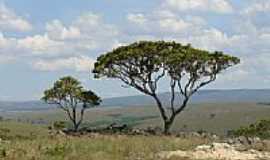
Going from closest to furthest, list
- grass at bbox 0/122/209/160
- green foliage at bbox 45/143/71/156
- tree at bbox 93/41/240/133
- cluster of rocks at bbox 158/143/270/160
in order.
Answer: grass at bbox 0/122/209/160 → green foliage at bbox 45/143/71/156 → cluster of rocks at bbox 158/143/270/160 → tree at bbox 93/41/240/133

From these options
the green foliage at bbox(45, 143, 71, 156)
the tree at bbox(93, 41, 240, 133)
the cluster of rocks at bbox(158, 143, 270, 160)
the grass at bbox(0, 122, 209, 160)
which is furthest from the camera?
the tree at bbox(93, 41, 240, 133)

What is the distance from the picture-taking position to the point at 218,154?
2262 cm

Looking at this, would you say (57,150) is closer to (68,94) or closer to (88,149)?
(88,149)

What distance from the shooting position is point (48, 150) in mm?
21547

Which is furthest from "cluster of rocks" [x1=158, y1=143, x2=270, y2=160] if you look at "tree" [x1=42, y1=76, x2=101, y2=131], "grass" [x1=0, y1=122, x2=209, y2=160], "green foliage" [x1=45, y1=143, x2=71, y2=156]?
"tree" [x1=42, y1=76, x2=101, y2=131]

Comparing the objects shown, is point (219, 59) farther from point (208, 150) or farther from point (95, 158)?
point (95, 158)

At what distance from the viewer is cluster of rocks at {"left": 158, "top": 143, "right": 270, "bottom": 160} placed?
22.0 meters

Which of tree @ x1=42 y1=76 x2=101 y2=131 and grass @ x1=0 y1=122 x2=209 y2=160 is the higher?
tree @ x1=42 y1=76 x2=101 y2=131

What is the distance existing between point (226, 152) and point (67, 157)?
19.9ft

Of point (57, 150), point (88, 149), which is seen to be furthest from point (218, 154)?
point (57, 150)

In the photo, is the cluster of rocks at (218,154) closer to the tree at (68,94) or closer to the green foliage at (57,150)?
the green foliage at (57,150)

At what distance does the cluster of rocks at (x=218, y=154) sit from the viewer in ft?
72.2

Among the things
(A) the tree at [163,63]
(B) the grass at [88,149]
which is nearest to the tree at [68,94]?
(A) the tree at [163,63]

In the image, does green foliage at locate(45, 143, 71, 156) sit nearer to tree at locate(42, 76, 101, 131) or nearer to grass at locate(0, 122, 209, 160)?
grass at locate(0, 122, 209, 160)
